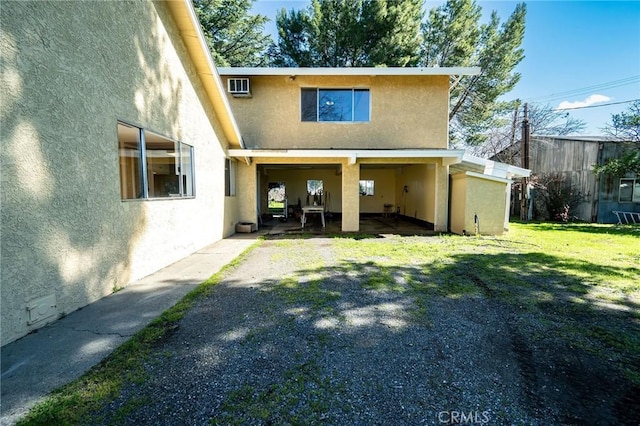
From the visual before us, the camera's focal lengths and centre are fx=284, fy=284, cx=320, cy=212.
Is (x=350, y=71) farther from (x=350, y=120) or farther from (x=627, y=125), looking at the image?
(x=627, y=125)

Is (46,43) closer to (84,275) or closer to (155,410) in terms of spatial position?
(84,275)

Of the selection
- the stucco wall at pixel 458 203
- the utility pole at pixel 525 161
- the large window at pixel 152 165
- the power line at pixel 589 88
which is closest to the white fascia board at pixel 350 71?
the stucco wall at pixel 458 203

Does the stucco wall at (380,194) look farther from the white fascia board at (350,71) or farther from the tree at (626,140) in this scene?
the tree at (626,140)

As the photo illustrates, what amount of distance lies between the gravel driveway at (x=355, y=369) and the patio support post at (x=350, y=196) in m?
6.68

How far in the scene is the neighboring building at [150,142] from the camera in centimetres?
299

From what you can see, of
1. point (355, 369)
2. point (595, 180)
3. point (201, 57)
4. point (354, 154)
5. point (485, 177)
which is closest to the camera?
point (355, 369)

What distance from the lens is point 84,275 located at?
3.75 meters

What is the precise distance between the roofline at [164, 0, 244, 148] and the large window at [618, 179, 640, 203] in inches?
804

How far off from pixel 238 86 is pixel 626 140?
67.1ft

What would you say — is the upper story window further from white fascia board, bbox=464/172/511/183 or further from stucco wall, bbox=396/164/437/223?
white fascia board, bbox=464/172/511/183

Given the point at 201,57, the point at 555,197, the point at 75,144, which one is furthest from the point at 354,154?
the point at 555,197

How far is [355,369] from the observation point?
8.23 ft

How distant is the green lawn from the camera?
2.42 metres

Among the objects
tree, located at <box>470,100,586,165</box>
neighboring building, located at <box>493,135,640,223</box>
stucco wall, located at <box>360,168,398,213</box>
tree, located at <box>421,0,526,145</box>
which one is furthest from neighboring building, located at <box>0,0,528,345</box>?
tree, located at <box>470,100,586,165</box>
